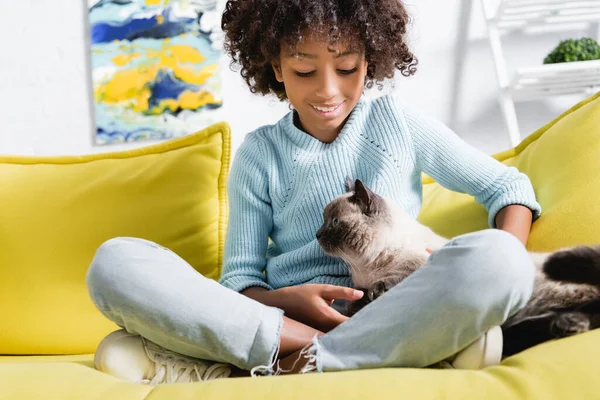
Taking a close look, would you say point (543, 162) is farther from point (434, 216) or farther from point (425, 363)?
point (425, 363)

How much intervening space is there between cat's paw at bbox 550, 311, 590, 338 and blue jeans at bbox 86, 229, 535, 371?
0.06 m

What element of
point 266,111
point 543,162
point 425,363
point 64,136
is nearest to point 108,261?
point 425,363

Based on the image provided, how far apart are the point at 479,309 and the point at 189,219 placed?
2.97 ft

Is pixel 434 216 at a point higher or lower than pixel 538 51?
lower

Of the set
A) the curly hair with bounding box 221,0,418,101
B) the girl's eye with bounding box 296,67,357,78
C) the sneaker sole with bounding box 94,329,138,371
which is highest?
the curly hair with bounding box 221,0,418,101

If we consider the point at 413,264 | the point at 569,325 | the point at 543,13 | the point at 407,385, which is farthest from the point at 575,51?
the point at 407,385

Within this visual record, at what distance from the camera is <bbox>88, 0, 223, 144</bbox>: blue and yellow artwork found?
245 cm

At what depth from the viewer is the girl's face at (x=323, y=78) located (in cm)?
127

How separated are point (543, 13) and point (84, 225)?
1.63 meters

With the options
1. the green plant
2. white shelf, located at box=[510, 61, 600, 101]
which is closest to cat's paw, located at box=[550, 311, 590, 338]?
white shelf, located at box=[510, 61, 600, 101]

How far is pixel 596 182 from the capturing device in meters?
1.24

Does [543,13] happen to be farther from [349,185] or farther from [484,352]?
[484,352]

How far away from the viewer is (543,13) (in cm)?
226

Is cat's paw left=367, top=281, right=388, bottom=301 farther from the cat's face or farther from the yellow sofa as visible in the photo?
the yellow sofa
